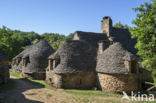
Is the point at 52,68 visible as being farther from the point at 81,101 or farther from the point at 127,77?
the point at 127,77

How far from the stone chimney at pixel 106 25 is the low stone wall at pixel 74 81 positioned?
13895 millimetres

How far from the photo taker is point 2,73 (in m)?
21.0

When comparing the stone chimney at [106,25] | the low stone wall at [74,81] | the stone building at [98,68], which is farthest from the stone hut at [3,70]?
the stone chimney at [106,25]

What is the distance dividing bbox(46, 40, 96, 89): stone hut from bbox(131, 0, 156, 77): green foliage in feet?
28.5

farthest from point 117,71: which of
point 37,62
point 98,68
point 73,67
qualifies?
point 37,62

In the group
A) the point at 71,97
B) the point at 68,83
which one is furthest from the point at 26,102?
the point at 68,83

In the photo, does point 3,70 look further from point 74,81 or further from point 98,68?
point 98,68

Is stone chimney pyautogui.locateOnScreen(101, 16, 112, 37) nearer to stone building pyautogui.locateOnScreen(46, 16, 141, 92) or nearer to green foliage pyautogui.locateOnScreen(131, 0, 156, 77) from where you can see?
stone building pyautogui.locateOnScreen(46, 16, 141, 92)

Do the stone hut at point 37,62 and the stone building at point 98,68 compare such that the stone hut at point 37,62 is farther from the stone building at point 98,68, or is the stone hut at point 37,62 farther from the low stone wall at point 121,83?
the low stone wall at point 121,83

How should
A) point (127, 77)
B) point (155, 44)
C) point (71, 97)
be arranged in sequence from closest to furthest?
point (155, 44) → point (71, 97) → point (127, 77)

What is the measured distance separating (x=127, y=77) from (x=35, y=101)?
11.5 m

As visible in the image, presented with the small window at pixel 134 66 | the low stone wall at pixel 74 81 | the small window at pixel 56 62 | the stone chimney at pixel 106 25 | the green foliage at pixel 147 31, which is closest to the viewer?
the green foliage at pixel 147 31

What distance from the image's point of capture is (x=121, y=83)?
17.2 meters

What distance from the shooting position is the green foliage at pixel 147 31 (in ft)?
40.4
